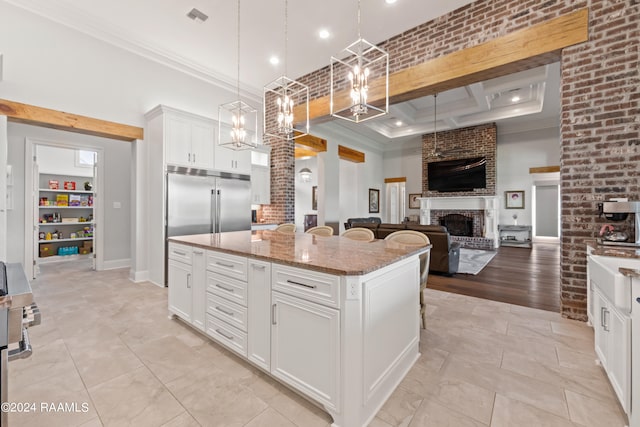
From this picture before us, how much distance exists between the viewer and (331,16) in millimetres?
3660

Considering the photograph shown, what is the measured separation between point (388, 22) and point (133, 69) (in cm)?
386

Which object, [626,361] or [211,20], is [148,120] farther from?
[626,361]

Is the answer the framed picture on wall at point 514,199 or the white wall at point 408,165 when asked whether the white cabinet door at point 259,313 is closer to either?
the framed picture on wall at point 514,199

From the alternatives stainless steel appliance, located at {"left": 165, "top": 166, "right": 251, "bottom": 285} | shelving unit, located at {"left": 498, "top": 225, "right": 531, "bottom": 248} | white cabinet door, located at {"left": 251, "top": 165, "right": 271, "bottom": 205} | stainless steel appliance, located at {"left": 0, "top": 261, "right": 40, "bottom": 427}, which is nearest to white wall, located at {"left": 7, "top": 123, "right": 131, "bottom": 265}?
stainless steel appliance, located at {"left": 165, "top": 166, "right": 251, "bottom": 285}

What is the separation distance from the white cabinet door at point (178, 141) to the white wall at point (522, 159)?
28.0 ft

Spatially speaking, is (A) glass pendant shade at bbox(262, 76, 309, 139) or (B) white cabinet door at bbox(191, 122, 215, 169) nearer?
(A) glass pendant shade at bbox(262, 76, 309, 139)

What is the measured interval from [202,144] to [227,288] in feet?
10.5

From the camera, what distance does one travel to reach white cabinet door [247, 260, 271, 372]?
1795 millimetres

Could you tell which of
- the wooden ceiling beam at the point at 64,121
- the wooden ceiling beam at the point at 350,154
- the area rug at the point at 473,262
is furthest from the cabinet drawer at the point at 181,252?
the wooden ceiling beam at the point at 350,154

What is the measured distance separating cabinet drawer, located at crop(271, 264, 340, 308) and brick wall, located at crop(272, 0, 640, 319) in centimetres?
278

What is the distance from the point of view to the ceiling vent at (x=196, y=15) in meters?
3.55

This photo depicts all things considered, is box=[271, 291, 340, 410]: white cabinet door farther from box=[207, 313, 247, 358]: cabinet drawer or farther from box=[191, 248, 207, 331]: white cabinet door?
box=[191, 248, 207, 331]: white cabinet door

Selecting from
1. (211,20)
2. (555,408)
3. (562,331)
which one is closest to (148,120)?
(211,20)

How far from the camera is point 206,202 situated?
455cm
